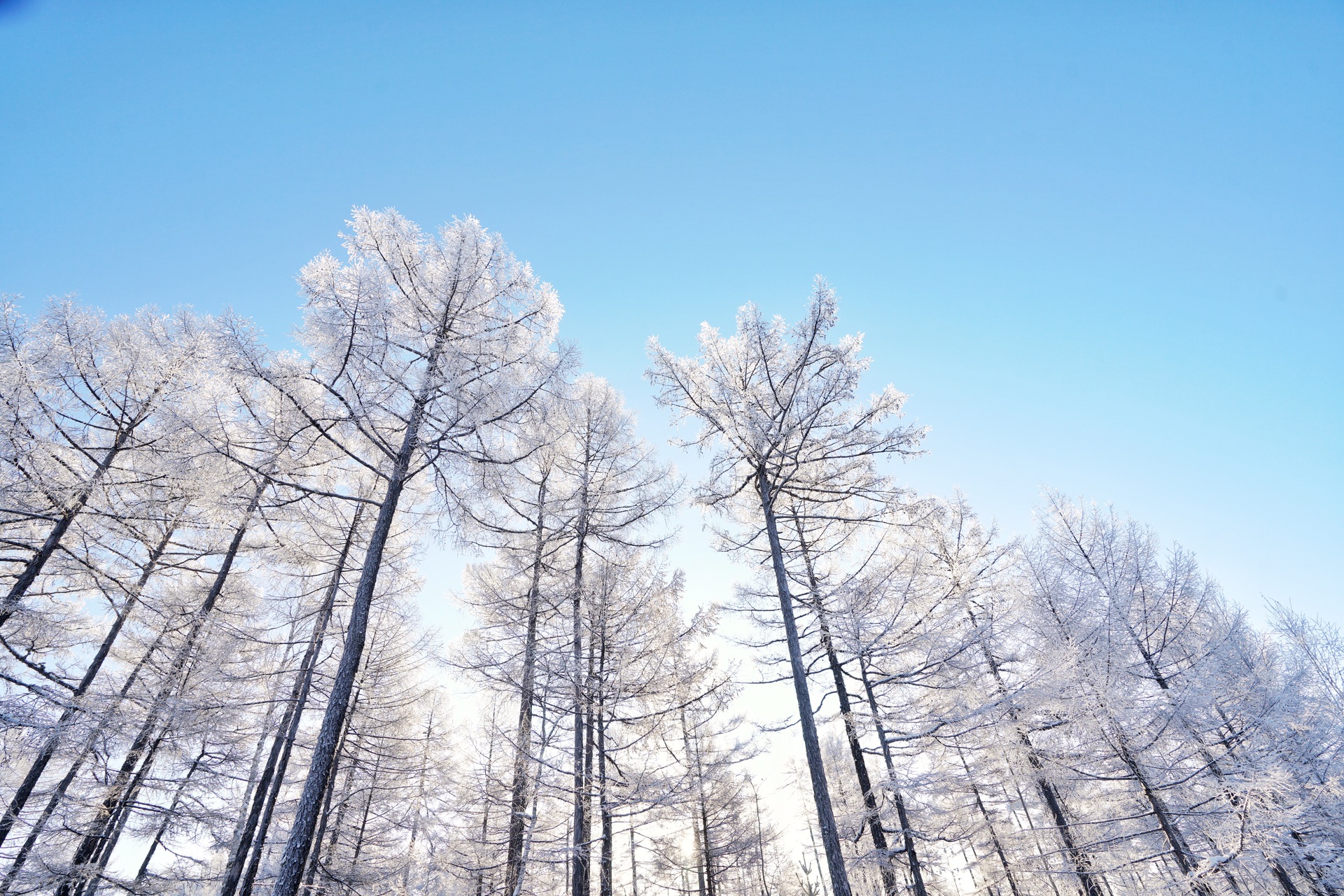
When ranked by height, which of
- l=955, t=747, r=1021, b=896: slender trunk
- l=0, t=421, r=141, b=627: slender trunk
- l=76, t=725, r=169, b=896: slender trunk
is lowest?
l=955, t=747, r=1021, b=896: slender trunk

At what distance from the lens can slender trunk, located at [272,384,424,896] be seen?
4.95 meters

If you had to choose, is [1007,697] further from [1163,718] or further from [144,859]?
[144,859]

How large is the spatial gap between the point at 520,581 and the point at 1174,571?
590 inches

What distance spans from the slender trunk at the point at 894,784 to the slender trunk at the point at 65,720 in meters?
12.7

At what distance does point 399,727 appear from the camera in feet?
43.0

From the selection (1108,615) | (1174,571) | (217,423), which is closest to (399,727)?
(217,423)

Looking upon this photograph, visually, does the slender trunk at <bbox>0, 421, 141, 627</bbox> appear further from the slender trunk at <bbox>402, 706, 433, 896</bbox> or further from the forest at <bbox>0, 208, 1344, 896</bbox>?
the slender trunk at <bbox>402, 706, 433, 896</bbox>

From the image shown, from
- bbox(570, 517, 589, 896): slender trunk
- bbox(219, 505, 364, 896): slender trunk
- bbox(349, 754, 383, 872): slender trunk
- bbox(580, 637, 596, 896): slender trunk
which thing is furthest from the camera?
bbox(349, 754, 383, 872): slender trunk

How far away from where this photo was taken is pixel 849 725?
9.32 meters

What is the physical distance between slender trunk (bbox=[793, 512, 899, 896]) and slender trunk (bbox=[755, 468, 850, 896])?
1.87ft

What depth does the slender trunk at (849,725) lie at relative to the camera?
8.24m

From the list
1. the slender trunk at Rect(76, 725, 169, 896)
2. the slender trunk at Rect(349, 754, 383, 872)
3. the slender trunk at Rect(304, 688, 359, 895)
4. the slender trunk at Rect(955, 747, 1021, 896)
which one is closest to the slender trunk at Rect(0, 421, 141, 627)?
the slender trunk at Rect(76, 725, 169, 896)

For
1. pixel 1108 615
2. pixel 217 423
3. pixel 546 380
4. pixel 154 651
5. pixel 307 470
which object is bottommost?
Answer: pixel 1108 615

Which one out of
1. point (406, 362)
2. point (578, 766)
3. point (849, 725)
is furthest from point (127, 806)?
point (849, 725)
